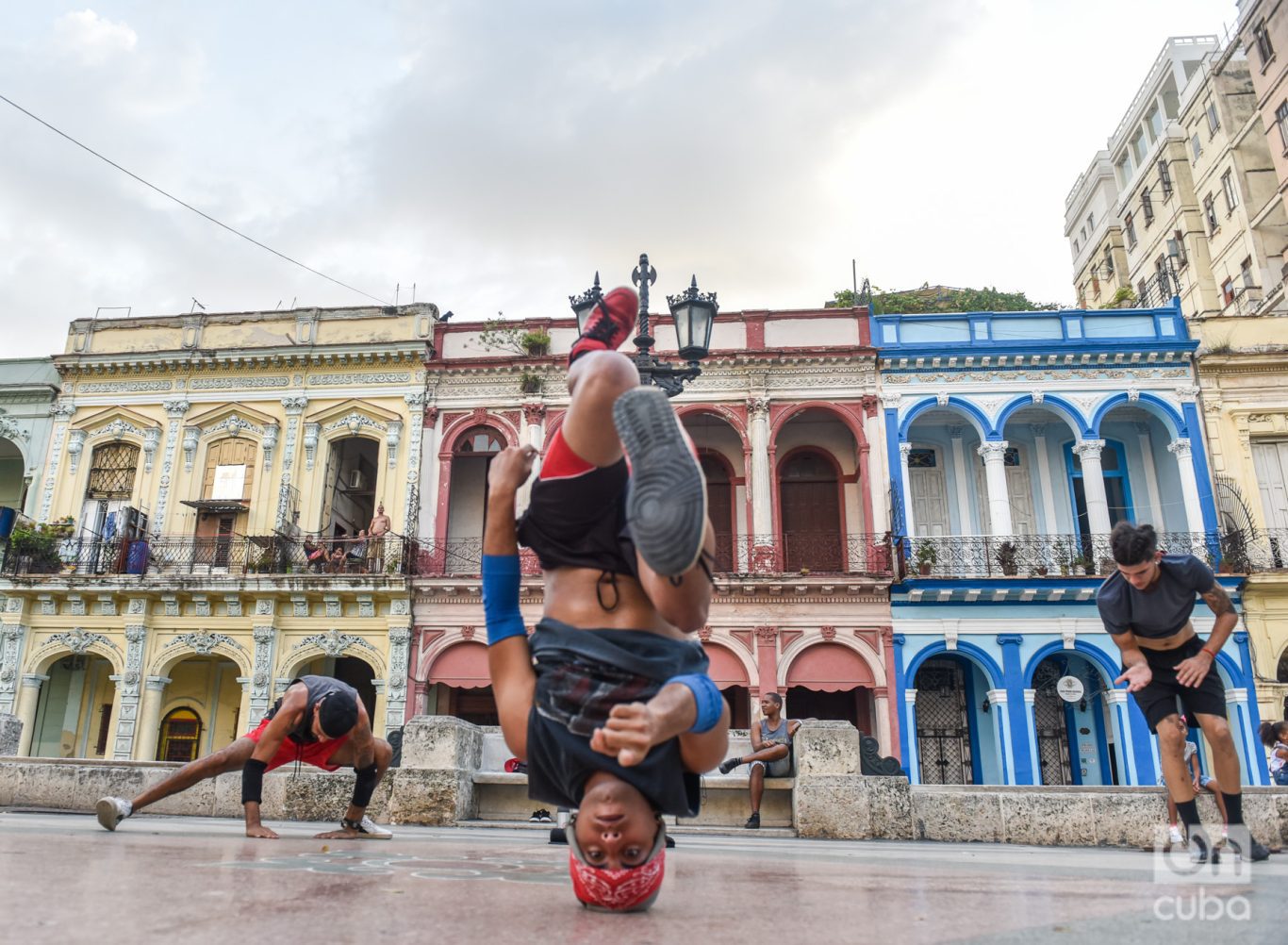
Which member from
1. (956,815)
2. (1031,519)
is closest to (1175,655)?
(956,815)

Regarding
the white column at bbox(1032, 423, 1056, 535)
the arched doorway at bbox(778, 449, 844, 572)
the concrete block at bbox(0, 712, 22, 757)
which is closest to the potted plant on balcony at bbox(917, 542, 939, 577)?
the arched doorway at bbox(778, 449, 844, 572)

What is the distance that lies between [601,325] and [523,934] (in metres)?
1.76

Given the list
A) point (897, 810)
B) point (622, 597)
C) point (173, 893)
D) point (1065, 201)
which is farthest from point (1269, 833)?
point (1065, 201)

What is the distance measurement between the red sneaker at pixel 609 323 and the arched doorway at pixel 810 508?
1720 cm

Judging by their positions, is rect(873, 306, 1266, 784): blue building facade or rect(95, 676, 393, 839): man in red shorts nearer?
rect(95, 676, 393, 839): man in red shorts

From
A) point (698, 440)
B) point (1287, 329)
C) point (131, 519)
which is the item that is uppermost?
point (1287, 329)

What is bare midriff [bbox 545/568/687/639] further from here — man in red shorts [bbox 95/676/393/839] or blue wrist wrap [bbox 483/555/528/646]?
man in red shorts [bbox 95/676/393/839]

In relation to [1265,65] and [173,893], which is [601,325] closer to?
[173,893]

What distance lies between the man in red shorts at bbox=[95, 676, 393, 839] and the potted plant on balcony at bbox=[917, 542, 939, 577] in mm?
14437

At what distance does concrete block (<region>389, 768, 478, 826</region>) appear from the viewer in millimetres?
8594

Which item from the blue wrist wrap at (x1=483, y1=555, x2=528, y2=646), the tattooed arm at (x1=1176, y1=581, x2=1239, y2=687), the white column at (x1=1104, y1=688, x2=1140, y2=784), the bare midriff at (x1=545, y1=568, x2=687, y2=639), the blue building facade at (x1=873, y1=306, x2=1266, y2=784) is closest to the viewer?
the bare midriff at (x1=545, y1=568, x2=687, y2=639)

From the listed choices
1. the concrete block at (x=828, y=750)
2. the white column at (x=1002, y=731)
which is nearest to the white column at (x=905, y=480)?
the white column at (x=1002, y=731)

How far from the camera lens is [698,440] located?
68.4 feet

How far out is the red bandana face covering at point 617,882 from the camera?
253cm
